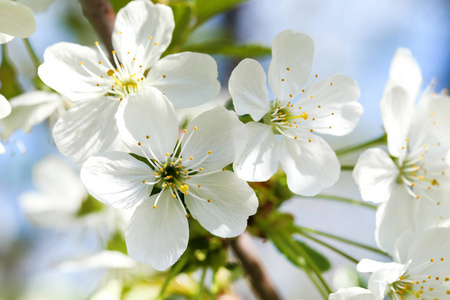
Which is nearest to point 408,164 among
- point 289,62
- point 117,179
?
point 289,62

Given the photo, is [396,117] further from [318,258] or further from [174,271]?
[174,271]

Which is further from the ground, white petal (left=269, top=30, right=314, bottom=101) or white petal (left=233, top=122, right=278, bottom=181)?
white petal (left=269, top=30, right=314, bottom=101)

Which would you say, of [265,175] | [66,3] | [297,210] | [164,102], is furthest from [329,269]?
[297,210]

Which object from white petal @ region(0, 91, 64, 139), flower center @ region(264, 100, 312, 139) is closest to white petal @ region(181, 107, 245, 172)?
flower center @ region(264, 100, 312, 139)

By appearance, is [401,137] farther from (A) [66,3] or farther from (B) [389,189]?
(A) [66,3]

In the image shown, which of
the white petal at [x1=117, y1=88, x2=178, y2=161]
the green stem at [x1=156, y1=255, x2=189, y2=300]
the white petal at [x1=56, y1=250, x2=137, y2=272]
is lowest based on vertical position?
the white petal at [x1=56, y1=250, x2=137, y2=272]

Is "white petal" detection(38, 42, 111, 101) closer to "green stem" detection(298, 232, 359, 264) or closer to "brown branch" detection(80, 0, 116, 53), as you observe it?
"brown branch" detection(80, 0, 116, 53)
